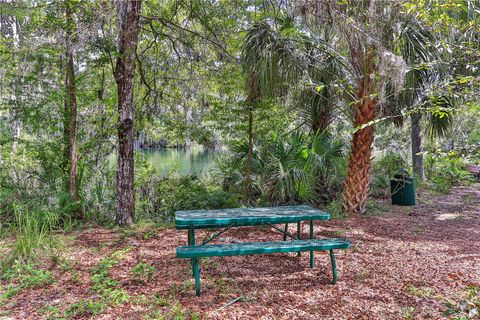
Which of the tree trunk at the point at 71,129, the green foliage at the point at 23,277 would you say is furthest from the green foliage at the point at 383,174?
the green foliage at the point at 23,277

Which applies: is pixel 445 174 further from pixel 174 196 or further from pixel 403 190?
pixel 174 196

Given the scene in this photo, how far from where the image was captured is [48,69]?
5387mm

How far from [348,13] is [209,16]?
2269 millimetres

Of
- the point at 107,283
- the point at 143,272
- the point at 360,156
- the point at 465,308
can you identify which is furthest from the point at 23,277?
the point at 360,156

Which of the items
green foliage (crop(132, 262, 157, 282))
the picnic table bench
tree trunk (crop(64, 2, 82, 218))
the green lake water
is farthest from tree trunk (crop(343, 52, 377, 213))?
tree trunk (crop(64, 2, 82, 218))

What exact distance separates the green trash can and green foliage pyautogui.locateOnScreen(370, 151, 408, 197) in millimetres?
355

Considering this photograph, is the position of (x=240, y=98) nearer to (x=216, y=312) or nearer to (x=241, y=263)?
(x=241, y=263)

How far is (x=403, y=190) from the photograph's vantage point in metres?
7.32

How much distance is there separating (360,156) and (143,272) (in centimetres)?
439

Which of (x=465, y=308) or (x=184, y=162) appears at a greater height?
(x=184, y=162)

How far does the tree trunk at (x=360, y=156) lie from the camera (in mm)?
6031

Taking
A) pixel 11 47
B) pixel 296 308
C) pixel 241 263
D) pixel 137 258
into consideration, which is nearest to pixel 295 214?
pixel 241 263

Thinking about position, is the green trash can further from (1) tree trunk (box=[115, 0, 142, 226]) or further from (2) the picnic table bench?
A: (1) tree trunk (box=[115, 0, 142, 226])

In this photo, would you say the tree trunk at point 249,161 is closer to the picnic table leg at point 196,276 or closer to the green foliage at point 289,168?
the green foliage at point 289,168
